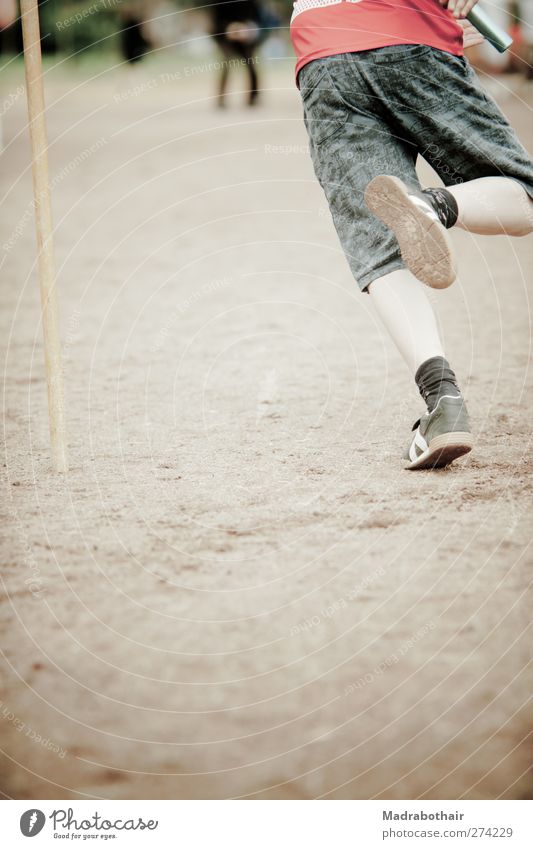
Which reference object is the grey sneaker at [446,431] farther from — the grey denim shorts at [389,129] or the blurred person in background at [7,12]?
the blurred person in background at [7,12]

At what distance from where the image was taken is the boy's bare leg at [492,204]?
2.27m

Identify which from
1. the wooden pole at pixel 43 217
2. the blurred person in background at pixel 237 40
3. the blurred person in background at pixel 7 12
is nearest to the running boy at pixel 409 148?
the wooden pole at pixel 43 217

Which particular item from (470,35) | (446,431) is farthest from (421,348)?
(470,35)

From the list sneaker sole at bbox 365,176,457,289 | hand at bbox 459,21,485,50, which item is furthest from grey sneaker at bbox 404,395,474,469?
hand at bbox 459,21,485,50

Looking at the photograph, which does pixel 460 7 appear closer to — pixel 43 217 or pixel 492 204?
pixel 492 204

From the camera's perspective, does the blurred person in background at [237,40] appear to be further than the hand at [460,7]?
Yes

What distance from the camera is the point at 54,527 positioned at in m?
2.20

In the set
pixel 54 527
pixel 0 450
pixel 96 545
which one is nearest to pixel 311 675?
pixel 96 545

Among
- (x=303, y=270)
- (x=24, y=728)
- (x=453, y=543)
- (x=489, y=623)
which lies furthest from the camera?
(x=303, y=270)

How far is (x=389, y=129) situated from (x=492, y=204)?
12.7 inches

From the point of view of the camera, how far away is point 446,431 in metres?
2.25

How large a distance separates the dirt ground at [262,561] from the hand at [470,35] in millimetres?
1038
